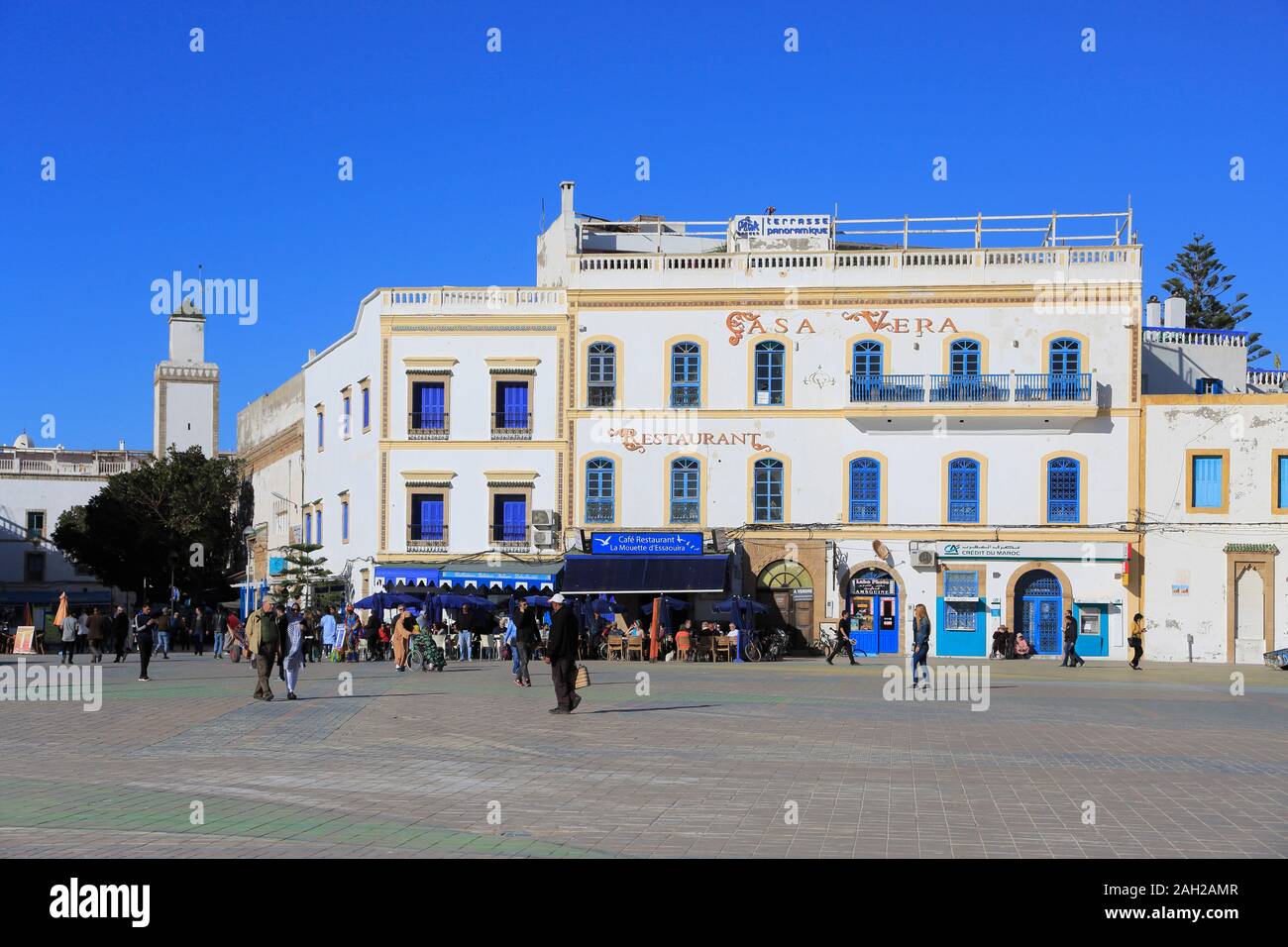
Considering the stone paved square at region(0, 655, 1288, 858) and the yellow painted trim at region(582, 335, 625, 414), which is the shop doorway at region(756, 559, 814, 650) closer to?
the yellow painted trim at region(582, 335, 625, 414)

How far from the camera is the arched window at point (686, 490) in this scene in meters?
45.5

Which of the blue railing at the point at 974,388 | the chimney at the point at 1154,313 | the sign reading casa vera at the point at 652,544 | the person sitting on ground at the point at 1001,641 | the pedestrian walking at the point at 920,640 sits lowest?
the person sitting on ground at the point at 1001,641

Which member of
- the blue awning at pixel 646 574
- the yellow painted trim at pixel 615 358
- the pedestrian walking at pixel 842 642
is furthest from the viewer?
the yellow painted trim at pixel 615 358

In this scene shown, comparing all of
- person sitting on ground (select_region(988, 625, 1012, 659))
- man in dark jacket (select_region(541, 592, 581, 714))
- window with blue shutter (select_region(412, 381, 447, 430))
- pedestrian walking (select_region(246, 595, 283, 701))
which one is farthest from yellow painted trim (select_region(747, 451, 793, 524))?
man in dark jacket (select_region(541, 592, 581, 714))

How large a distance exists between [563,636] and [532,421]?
25704 mm

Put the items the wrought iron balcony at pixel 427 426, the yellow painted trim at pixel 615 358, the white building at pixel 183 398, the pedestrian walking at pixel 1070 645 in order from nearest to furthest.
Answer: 1. the pedestrian walking at pixel 1070 645
2. the yellow painted trim at pixel 615 358
3. the wrought iron balcony at pixel 427 426
4. the white building at pixel 183 398

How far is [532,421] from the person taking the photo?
4641 centimetres

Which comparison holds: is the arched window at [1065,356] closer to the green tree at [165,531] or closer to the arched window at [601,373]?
the arched window at [601,373]

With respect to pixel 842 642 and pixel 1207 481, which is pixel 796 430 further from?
pixel 1207 481

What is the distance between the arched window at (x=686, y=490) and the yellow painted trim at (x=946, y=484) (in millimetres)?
7011
